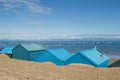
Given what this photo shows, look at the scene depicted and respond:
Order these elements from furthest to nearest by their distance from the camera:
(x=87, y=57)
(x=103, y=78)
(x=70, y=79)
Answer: (x=87, y=57), (x=103, y=78), (x=70, y=79)

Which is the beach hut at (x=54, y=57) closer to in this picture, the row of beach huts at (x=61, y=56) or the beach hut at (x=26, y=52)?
the row of beach huts at (x=61, y=56)

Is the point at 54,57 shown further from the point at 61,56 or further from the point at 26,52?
the point at 26,52

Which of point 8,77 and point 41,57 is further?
point 41,57

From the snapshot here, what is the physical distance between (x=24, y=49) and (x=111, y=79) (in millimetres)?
24415

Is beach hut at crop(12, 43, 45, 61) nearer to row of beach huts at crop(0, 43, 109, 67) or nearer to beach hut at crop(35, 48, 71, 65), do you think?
row of beach huts at crop(0, 43, 109, 67)

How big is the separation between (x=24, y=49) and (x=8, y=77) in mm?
25677

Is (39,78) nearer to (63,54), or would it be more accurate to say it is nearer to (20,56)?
(63,54)

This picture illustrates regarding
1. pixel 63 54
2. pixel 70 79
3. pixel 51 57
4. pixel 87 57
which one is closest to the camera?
pixel 70 79

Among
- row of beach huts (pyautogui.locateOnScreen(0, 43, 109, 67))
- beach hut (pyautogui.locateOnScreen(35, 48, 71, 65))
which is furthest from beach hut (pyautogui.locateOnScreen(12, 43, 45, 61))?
beach hut (pyautogui.locateOnScreen(35, 48, 71, 65))

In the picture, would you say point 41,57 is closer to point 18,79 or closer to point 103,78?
point 103,78

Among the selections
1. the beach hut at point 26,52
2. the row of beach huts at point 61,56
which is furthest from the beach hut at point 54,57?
the beach hut at point 26,52

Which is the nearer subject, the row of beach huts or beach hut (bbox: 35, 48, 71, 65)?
the row of beach huts

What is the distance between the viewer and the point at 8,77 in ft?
41.7

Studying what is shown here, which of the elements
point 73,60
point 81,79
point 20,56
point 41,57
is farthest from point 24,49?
point 81,79
